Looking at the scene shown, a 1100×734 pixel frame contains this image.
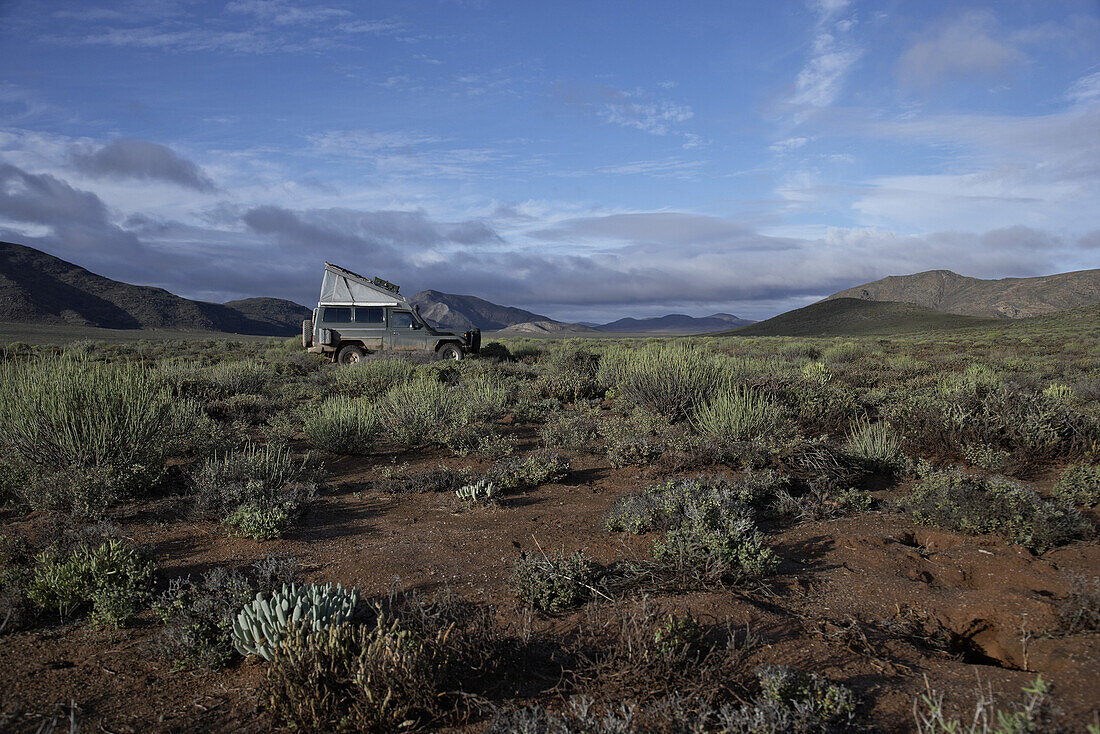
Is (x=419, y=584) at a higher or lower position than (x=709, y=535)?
lower

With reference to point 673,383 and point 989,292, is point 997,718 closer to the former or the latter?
point 673,383

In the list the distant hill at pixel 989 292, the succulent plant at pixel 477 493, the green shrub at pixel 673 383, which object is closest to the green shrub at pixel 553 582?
the succulent plant at pixel 477 493

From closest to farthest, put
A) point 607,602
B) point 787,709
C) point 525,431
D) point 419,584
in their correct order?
A: point 787,709 → point 607,602 → point 419,584 → point 525,431

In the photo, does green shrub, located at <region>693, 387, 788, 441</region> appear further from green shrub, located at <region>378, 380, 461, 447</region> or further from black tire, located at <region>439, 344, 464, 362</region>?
black tire, located at <region>439, 344, 464, 362</region>

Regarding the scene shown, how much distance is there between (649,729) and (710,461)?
160 inches

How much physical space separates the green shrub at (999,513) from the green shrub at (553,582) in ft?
8.96

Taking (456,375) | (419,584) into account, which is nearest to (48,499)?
(419,584)

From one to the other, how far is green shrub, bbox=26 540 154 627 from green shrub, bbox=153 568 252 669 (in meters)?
0.16

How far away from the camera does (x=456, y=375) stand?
12578 millimetres

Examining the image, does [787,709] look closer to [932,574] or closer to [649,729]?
[649,729]

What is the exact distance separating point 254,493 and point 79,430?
1.94 m

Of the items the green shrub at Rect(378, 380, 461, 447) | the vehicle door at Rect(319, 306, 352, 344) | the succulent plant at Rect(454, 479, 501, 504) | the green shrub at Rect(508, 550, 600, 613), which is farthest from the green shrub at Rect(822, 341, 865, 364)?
the green shrub at Rect(508, 550, 600, 613)

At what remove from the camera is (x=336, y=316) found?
16031mm

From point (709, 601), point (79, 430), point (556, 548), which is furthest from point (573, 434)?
point (79, 430)
